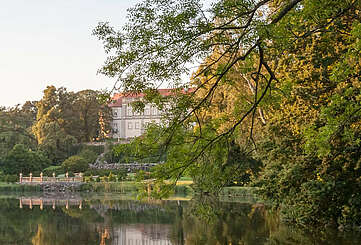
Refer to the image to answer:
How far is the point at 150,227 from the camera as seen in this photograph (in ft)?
50.4

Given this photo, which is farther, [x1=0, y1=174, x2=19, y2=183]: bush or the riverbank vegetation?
[x1=0, y1=174, x2=19, y2=183]: bush

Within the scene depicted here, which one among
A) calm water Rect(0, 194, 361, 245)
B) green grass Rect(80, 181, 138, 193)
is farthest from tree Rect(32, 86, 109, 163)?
calm water Rect(0, 194, 361, 245)

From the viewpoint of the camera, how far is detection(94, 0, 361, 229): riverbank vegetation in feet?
21.3

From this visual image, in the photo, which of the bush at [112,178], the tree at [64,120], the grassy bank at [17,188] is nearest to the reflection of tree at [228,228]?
the bush at [112,178]

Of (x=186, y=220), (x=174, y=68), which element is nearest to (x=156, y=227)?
(x=186, y=220)

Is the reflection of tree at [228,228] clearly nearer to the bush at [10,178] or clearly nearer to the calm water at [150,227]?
the calm water at [150,227]

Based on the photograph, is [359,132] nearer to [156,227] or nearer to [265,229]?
[265,229]

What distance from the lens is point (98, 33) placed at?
275 inches

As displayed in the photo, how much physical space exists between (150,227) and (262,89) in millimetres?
8419

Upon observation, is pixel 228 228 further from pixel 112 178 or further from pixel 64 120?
pixel 64 120

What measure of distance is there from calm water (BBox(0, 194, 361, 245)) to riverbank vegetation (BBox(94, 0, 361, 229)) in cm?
98

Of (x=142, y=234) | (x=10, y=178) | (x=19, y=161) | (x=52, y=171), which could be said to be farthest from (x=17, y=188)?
(x=142, y=234)

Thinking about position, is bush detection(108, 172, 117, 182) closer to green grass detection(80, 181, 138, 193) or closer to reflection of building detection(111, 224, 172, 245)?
green grass detection(80, 181, 138, 193)

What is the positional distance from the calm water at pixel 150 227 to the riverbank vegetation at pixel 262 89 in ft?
3.20
